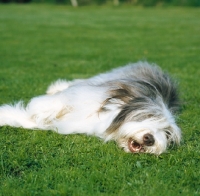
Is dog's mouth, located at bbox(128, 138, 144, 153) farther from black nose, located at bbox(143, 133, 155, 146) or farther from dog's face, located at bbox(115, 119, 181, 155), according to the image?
black nose, located at bbox(143, 133, 155, 146)

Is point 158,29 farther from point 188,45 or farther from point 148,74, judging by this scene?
point 148,74

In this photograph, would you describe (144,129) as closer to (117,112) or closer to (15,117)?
(117,112)

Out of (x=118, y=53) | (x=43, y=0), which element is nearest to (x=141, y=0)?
(x=43, y=0)

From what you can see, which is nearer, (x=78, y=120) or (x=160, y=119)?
(x=160, y=119)

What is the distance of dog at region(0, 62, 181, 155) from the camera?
4766 mm

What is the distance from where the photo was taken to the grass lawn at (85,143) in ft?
13.2

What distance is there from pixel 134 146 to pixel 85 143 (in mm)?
625

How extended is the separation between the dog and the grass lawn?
0.44ft

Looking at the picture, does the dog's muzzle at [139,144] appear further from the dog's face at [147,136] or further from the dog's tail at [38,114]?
the dog's tail at [38,114]

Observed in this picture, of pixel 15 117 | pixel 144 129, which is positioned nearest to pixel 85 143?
pixel 144 129

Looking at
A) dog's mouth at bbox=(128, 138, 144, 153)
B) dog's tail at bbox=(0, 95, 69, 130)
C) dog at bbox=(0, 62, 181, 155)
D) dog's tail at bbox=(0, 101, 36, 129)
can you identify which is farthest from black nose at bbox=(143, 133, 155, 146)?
dog's tail at bbox=(0, 101, 36, 129)

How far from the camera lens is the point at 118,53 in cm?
1390

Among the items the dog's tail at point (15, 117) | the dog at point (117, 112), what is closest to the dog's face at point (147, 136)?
the dog at point (117, 112)

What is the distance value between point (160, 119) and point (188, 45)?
11801mm
